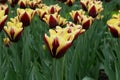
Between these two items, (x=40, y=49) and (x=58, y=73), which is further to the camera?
(x=40, y=49)

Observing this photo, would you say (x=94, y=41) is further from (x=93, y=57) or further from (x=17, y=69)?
(x=17, y=69)

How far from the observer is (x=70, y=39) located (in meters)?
1.80

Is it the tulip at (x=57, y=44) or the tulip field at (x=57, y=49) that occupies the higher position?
the tulip at (x=57, y=44)

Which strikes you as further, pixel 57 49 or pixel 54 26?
pixel 54 26

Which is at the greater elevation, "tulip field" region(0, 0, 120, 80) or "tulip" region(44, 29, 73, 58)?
"tulip" region(44, 29, 73, 58)

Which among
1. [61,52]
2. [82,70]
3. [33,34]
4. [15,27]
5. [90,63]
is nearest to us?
[61,52]

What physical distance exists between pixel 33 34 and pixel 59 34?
1755 millimetres

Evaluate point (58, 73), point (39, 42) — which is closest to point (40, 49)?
point (39, 42)

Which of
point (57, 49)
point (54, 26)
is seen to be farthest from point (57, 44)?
point (54, 26)

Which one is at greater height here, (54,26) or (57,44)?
(57,44)

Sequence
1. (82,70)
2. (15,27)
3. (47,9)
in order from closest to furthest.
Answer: (15,27) < (82,70) < (47,9)

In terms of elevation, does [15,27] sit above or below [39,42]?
above

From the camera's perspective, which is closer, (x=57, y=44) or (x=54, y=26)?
(x=57, y=44)

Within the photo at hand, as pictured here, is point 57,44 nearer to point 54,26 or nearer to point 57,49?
point 57,49
